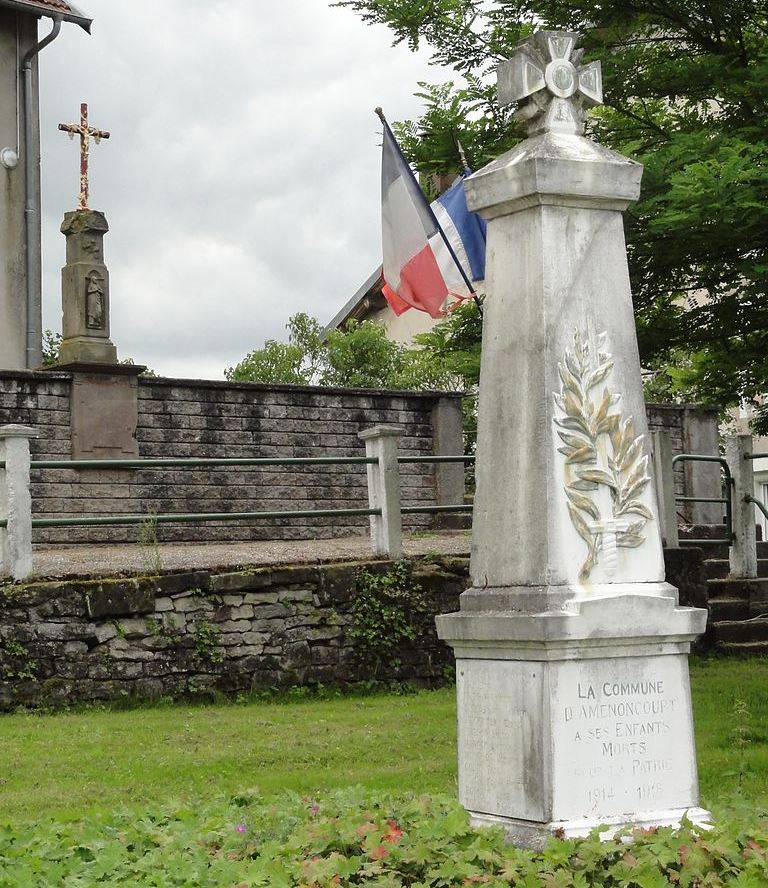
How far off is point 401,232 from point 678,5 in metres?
4.66

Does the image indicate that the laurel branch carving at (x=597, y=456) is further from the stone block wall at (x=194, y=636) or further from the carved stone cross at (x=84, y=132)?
the carved stone cross at (x=84, y=132)

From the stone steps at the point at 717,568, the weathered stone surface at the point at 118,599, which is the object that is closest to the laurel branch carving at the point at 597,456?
the weathered stone surface at the point at 118,599

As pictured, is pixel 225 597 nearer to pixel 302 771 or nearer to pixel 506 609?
pixel 302 771

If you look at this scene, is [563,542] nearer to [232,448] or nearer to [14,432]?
[14,432]

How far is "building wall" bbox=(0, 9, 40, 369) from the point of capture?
2183cm

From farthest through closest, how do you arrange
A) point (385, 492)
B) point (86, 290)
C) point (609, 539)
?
point (86, 290) < point (385, 492) < point (609, 539)

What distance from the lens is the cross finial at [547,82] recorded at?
651 cm

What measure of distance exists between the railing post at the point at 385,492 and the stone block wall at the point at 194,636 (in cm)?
31

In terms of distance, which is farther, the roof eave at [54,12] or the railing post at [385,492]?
the roof eave at [54,12]

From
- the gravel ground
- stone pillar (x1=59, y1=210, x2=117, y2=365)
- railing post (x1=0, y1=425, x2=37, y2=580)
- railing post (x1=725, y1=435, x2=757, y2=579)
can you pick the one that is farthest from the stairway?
stone pillar (x1=59, y1=210, x2=117, y2=365)

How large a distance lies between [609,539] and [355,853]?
1696mm

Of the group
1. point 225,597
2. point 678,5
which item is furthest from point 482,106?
point 225,597

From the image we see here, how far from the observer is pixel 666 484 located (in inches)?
543

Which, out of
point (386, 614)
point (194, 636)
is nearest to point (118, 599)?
point (194, 636)
